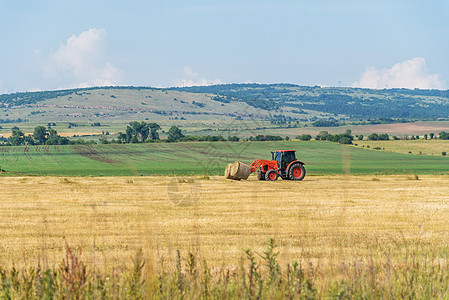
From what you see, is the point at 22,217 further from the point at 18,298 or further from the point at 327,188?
the point at 327,188

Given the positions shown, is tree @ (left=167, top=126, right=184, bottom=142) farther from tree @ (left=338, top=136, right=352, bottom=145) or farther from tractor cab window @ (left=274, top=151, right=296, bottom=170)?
tractor cab window @ (left=274, top=151, right=296, bottom=170)

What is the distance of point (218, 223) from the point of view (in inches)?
615

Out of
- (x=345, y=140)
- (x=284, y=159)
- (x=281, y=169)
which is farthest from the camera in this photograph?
(x=345, y=140)

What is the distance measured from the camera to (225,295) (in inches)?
239

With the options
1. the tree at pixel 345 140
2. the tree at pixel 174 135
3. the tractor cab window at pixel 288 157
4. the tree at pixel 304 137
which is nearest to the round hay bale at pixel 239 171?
the tractor cab window at pixel 288 157

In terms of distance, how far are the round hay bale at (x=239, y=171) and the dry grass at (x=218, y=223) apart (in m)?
6.46

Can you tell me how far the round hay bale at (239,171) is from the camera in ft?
107

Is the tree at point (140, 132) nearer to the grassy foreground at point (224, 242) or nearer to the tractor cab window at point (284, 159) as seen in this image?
the tractor cab window at point (284, 159)

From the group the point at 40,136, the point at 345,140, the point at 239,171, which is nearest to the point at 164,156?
the point at 345,140

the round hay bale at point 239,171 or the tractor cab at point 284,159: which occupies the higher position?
the tractor cab at point 284,159

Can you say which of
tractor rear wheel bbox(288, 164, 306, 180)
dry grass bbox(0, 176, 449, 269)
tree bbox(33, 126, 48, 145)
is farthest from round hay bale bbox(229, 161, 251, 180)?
tree bbox(33, 126, 48, 145)

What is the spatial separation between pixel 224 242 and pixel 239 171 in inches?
795

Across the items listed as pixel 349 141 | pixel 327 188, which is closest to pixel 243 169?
pixel 327 188

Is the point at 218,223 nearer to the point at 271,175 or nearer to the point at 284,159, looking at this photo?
the point at 271,175
